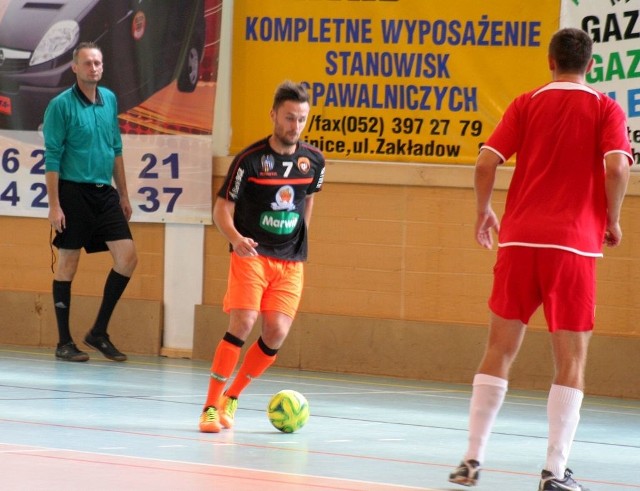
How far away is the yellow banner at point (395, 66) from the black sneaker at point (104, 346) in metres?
2.14

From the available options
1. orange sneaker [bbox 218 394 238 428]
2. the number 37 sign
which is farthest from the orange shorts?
the number 37 sign

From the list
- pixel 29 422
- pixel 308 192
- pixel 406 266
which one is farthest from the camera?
pixel 406 266

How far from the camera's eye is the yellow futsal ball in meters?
7.19

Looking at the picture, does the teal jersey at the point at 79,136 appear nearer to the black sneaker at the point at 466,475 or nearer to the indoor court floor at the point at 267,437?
the indoor court floor at the point at 267,437

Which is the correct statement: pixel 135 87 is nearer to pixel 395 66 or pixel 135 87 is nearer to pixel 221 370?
pixel 395 66

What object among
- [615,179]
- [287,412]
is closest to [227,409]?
[287,412]

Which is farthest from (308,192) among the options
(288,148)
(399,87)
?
(399,87)

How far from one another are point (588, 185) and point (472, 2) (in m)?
5.56

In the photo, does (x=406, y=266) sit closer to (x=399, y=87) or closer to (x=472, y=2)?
(x=399, y=87)

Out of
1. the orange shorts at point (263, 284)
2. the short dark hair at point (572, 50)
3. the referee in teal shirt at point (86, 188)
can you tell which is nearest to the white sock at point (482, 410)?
the short dark hair at point (572, 50)

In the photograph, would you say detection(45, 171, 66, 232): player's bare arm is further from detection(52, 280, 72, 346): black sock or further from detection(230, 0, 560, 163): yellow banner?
detection(230, 0, 560, 163): yellow banner

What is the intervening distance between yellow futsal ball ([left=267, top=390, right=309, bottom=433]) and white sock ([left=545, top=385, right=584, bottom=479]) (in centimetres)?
204

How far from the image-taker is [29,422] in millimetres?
7188

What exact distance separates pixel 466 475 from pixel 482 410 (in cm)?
28
